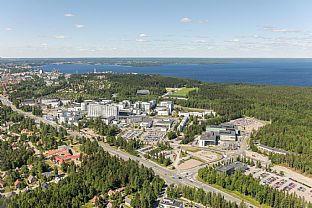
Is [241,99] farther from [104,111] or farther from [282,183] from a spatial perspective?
[282,183]

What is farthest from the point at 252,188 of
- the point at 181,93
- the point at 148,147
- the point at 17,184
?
the point at 181,93

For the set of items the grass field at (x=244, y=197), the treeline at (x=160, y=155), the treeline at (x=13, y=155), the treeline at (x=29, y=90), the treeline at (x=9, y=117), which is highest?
the treeline at (x=29, y=90)

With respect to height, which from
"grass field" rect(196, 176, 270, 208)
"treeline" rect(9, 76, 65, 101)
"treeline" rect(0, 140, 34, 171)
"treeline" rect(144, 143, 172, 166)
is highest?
"treeline" rect(9, 76, 65, 101)

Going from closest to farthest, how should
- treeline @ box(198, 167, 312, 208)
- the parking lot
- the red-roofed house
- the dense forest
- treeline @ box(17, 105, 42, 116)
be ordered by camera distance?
1. treeline @ box(198, 167, 312, 208)
2. the parking lot
3. the red-roofed house
4. the dense forest
5. treeline @ box(17, 105, 42, 116)

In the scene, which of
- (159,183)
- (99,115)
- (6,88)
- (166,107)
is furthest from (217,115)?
(6,88)

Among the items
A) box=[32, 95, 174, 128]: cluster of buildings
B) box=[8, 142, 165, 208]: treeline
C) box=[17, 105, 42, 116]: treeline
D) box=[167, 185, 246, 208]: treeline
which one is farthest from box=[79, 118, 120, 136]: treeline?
box=[167, 185, 246, 208]: treeline

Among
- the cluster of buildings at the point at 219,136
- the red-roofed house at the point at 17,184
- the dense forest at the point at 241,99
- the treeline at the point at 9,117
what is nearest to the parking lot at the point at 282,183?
the dense forest at the point at 241,99

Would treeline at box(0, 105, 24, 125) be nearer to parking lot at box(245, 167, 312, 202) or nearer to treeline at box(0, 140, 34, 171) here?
treeline at box(0, 140, 34, 171)

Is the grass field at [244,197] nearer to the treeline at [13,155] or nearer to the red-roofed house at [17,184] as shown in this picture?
the red-roofed house at [17,184]
